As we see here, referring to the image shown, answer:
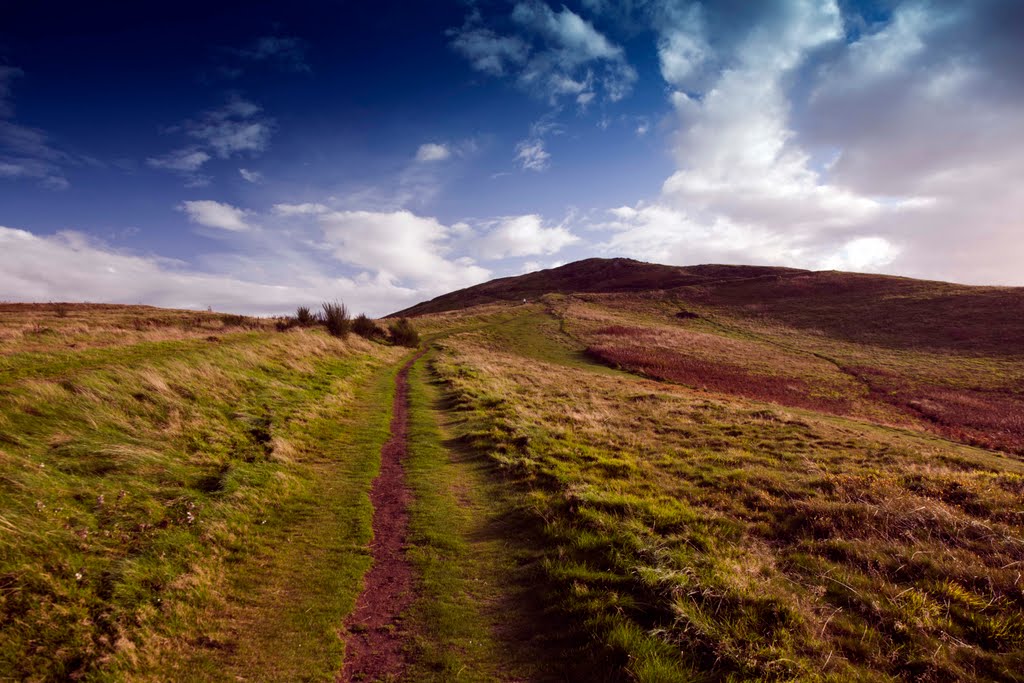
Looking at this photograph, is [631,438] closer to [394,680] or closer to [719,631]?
[719,631]

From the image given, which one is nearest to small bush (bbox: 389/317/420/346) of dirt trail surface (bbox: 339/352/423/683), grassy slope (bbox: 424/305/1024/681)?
grassy slope (bbox: 424/305/1024/681)

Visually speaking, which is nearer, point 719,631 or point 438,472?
point 719,631

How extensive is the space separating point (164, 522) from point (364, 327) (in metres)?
36.8

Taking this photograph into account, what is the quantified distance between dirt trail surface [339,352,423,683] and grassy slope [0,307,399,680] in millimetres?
250

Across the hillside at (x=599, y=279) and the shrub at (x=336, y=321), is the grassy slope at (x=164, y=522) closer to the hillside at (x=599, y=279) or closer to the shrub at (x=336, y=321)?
the shrub at (x=336, y=321)

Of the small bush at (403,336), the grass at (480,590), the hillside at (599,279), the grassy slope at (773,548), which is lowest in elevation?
the grass at (480,590)

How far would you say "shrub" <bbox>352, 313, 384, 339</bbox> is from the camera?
138 ft

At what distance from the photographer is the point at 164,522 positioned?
23.3 feet

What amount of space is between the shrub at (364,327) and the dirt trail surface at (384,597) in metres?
32.9

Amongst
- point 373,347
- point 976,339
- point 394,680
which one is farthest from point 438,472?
point 976,339

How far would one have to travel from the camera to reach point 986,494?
31.0 feet

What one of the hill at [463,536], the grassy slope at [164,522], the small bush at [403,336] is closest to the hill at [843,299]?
the hill at [463,536]

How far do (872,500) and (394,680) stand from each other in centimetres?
997

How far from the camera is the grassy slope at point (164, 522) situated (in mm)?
5020
